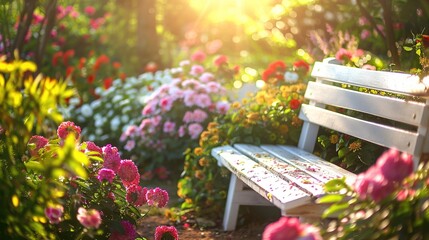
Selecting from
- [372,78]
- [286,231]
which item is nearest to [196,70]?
[372,78]

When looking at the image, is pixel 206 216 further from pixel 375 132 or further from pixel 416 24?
pixel 416 24

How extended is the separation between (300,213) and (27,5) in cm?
371

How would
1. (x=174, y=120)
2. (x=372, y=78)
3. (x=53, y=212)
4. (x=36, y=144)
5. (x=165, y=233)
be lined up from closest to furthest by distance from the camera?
1. (x=53, y=212)
2. (x=36, y=144)
3. (x=165, y=233)
4. (x=372, y=78)
5. (x=174, y=120)

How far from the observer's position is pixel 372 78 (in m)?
3.65

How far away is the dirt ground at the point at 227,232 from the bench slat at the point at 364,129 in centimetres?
64

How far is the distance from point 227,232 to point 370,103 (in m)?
1.34

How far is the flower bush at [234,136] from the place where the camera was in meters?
4.80

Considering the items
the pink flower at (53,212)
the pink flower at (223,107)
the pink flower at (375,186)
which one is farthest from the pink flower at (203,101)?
the pink flower at (375,186)

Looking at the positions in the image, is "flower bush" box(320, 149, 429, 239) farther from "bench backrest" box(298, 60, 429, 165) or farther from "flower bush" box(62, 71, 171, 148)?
"flower bush" box(62, 71, 171, 148)

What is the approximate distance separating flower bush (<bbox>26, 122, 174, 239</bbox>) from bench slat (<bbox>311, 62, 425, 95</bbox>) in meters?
1.15

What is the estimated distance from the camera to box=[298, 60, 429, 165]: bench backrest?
3.08 metres

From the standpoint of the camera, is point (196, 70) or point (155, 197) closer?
point (155, 197)

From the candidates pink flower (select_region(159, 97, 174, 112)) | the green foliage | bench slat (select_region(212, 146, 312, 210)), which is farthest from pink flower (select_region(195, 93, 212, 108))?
the green foliage

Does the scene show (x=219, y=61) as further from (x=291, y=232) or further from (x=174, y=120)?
(x=291, y=232)
